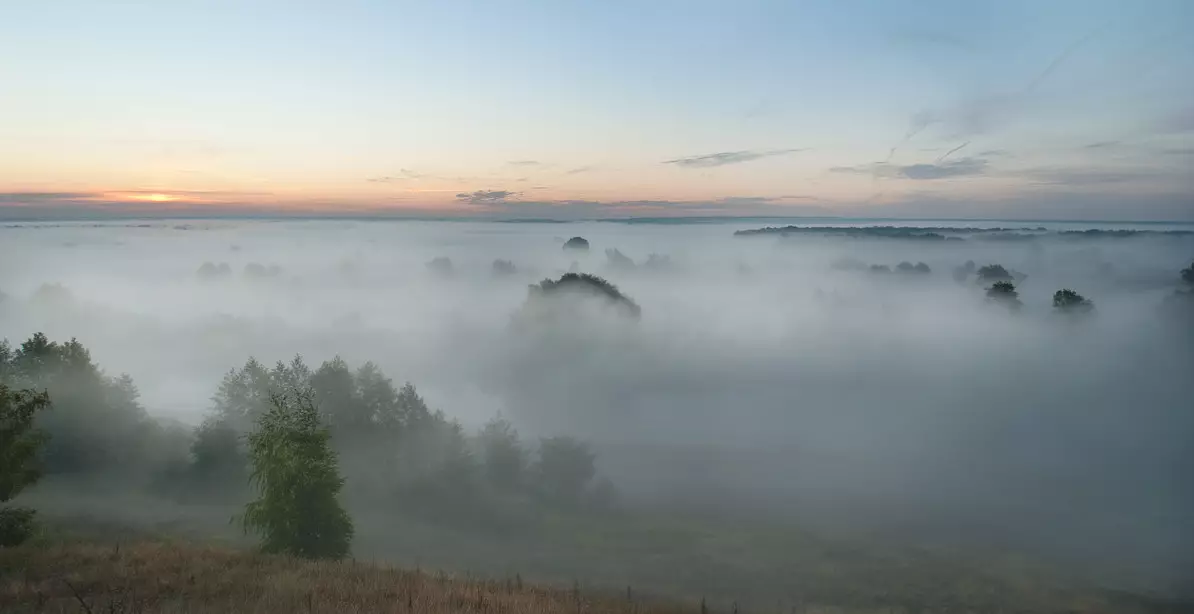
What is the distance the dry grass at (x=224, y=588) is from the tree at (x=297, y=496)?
10.7m

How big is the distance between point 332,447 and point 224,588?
49799 millimetres

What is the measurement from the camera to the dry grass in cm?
1173

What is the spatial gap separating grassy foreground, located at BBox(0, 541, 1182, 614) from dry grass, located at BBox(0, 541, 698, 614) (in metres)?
0.02

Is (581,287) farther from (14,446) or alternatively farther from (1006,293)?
(14,446)

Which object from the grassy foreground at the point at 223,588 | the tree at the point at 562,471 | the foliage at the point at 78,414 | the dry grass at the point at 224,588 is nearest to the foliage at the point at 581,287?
the tree at the point at 562,471

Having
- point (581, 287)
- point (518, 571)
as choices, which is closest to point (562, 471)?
point (518, 571)

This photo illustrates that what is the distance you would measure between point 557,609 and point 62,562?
12.1 meters

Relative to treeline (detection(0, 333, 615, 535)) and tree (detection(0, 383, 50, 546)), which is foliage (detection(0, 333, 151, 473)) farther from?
tree (detection(0, 383, 50, 546))

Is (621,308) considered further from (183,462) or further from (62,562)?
(62,562)

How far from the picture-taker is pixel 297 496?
28016 millimetres

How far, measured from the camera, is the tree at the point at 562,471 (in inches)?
2532

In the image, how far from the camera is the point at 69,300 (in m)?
192

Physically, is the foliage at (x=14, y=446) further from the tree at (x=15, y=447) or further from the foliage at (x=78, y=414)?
the foliage at (x=78, y=414)

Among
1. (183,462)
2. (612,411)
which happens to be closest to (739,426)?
(612,411)
